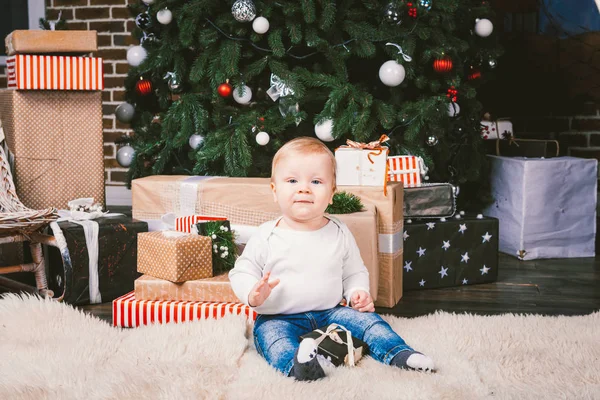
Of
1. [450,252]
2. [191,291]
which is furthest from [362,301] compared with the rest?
[450,252]

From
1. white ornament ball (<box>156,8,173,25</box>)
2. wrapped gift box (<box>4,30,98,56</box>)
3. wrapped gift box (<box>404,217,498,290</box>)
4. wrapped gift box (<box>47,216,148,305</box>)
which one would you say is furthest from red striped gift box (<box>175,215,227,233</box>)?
white ornament ball (<box>156,8,173,25</box>)

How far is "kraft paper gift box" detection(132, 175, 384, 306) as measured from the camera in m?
2.09

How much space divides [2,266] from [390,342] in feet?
5.40

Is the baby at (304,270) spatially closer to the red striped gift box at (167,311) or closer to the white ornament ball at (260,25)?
the red striped gift box at (167,311)

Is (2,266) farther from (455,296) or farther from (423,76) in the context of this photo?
(423,76)

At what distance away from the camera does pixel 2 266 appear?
8.18ft

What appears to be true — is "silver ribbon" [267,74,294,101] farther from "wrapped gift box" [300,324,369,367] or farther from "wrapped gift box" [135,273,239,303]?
"wrapped gift box" [300,324,369,367]

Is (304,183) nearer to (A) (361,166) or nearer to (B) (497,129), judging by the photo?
(A) (361,166)

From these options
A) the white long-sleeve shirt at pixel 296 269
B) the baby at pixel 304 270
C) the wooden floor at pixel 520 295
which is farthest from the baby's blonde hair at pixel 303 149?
the wooden floor at pixel 520 295

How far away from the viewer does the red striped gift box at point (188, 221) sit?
2.15 meters

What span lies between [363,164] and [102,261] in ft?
3.08

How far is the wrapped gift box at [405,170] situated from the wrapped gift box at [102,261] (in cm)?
94

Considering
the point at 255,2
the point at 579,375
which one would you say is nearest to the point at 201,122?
the point at 255,2

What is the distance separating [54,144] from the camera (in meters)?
2.54
